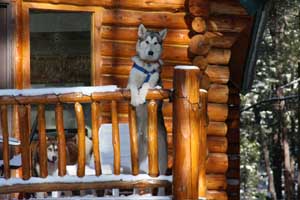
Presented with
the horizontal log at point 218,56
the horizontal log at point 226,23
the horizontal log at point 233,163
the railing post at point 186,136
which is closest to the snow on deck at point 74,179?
the railing post at point 186,136

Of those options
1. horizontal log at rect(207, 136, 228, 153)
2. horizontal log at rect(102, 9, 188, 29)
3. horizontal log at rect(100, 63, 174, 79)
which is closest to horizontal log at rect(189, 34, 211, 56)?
horizontal log at rect(102, 9, 188, 29)

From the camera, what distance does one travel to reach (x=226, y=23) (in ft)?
30.5

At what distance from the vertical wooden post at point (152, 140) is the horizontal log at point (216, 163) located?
10.2ft

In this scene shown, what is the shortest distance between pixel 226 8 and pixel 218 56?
612mm

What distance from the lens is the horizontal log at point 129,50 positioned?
29.8 feet

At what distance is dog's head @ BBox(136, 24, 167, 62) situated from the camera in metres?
6.98

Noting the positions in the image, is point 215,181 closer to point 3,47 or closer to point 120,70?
point 120,70

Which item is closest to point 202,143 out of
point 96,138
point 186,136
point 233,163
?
point 186,136

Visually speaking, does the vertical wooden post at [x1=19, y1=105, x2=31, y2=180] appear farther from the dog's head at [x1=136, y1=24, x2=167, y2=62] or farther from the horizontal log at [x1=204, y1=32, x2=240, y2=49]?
the horizontal log at [x1=204, y1=32, x2=240, y2=49]

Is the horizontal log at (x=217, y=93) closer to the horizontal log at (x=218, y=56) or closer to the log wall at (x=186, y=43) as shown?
the log wall at (x=186, y=43)

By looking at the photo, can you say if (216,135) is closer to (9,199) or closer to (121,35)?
(121,35)

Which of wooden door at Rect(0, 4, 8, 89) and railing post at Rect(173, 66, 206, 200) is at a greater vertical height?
wooden door at Rect(0, 4, 8, 89)

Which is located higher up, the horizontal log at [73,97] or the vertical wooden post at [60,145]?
the horizontal log at [73,97]

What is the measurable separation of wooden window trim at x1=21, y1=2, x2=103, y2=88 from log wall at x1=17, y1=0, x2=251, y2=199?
0.09 feet
